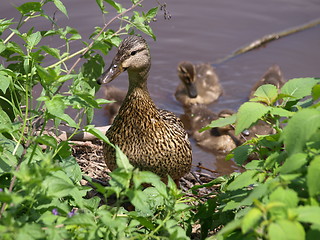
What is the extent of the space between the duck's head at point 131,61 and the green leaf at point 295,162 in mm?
1865

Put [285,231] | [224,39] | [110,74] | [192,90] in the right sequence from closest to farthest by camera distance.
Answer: [285,231]
[110,74]
[192,90]
[224,39]

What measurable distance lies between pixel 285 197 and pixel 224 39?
18.4ft

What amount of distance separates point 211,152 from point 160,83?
4.28 feet

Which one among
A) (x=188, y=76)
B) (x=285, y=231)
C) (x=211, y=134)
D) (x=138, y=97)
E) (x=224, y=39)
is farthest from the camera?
(x=224, y=39)

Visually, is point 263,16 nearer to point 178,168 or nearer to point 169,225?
point 178,168

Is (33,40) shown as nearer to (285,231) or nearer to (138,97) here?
(138,97)

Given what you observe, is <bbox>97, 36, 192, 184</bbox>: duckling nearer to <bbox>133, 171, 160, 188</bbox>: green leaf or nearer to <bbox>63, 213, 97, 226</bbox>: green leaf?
<bbox>133, 171, 160, 188</bbox>: green leaf

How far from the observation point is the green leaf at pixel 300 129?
2.01m

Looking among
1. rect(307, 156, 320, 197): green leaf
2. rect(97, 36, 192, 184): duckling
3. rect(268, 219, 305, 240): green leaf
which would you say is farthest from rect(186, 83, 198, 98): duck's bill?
rect(268, 219, 305, 240): green leaf

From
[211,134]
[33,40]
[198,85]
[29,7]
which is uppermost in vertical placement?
[29,7]

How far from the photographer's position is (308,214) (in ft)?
6.29

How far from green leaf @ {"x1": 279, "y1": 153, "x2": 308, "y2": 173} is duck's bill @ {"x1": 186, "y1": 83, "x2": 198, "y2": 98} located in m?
4.67

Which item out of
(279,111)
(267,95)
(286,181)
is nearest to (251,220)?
(286,181)

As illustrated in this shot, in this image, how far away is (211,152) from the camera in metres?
6.04
